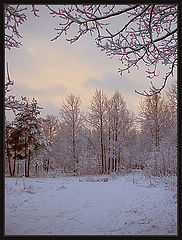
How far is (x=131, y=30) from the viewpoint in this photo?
366 centimetres

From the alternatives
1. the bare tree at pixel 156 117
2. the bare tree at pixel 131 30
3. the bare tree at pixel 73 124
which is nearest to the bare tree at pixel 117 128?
the bare tree at pixel 156 117

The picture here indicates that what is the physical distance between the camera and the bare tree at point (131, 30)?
118 inches

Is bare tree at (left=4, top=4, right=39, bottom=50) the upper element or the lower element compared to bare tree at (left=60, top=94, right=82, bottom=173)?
upper

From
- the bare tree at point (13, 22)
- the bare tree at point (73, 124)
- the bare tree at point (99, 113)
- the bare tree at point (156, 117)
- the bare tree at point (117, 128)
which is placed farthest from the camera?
the bare tree at point (99, 113)

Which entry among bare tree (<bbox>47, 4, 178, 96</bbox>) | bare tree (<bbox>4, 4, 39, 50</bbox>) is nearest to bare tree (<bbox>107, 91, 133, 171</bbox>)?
bare tree (<bbox>47, 4, 178, 96</bbox>)

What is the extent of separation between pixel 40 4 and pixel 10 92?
5.50ft

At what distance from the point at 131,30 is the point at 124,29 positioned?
0.78 feet

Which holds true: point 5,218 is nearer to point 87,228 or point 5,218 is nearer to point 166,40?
point 87,228

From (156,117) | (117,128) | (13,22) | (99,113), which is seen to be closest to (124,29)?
(13,22)

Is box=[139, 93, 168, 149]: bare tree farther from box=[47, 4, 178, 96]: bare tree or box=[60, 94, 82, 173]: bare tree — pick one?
box=[47, 4, 178, 96]: bare tree

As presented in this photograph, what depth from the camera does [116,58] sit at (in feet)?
12.2

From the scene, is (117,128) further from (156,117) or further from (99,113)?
(156,117)

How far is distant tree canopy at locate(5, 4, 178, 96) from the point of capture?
2955 millimetres

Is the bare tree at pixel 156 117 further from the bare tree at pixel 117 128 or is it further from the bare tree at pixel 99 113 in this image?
the bare tree at pixel 99 113
